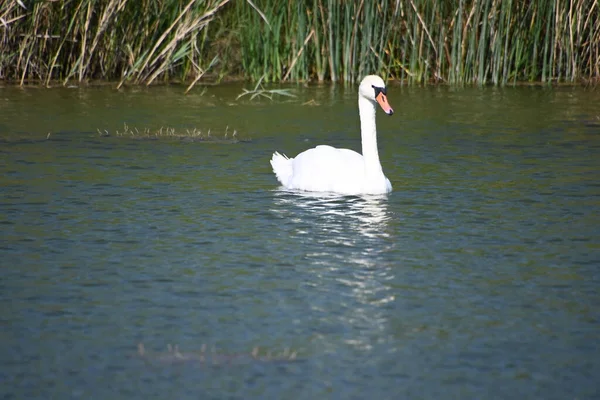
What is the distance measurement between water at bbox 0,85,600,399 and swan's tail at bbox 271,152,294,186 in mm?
125

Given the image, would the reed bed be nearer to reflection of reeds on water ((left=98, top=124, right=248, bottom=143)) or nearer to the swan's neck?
reflection of reeds on water ((left=98, top=124, right=248, bottom=143))

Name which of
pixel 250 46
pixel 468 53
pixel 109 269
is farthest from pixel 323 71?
pixel 109 269

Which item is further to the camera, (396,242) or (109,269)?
(396,242)

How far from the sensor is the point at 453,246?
7.05 meters

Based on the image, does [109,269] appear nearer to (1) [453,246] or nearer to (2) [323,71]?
(1) [453,246]

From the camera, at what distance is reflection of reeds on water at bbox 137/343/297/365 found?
4.88 m

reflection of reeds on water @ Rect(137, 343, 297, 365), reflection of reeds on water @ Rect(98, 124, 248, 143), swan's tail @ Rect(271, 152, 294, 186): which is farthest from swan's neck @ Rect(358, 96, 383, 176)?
reflection of reeds on water @ Rect(137, 343, 297, 365)

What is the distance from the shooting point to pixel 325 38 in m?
16.1

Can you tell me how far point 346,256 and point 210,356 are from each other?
197 cm

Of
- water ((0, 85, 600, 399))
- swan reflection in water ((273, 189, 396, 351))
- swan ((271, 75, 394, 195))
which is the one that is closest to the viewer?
water ((0, 85, 600, 399))

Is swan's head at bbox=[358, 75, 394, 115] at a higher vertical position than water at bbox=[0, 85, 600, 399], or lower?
higher

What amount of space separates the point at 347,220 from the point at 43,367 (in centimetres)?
340

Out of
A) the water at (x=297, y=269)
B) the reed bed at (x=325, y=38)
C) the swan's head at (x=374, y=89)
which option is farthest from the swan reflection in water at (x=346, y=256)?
the reed bed at (x=325, y=38)

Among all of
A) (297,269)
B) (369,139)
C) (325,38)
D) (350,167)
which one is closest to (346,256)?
(297,269)
